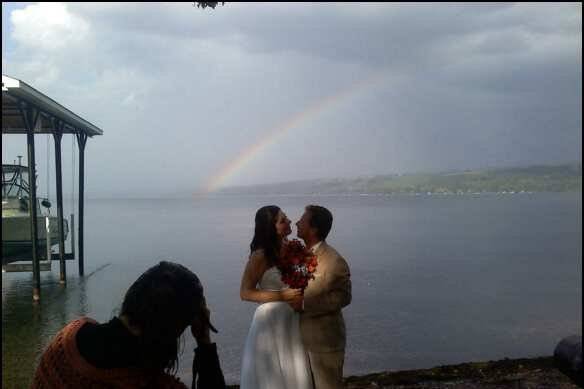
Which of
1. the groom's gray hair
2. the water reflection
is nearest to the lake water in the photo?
the water reflection

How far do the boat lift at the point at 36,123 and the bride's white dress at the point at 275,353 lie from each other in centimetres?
905

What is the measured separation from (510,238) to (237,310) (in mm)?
45828

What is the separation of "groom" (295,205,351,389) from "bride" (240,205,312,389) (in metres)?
0.07

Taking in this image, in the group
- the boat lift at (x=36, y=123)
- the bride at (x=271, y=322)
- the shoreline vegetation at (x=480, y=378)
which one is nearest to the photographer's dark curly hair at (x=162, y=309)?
the bride at (x=271, y=322)

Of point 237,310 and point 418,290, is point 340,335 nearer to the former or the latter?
point 237,310

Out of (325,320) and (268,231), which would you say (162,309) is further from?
(325,320)

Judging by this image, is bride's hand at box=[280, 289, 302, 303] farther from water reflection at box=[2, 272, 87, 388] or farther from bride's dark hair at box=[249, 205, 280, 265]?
water reflection at box=[2, 272, 87, 388]

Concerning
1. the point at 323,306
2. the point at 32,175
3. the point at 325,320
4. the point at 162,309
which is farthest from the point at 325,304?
the point at 32,175

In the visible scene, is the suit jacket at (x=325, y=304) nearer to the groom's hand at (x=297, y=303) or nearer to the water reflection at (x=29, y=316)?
the groom's hand at (x=297, y=303)

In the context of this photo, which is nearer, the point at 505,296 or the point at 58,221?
the point at 58,221

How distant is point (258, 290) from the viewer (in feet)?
14.3

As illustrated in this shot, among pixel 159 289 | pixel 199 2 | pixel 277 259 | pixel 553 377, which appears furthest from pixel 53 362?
pixel 553 377

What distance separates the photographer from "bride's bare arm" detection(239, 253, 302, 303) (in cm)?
427

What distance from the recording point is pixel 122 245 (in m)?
51.0
